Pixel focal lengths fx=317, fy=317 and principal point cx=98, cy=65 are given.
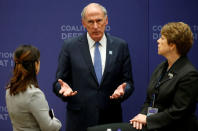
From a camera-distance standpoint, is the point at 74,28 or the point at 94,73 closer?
the point at 94,73

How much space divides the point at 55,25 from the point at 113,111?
1.67 metres

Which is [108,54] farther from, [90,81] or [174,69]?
[174,69]

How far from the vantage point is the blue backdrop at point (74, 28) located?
13.1 ft

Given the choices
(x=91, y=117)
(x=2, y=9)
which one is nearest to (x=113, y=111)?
(x=91, y=117)

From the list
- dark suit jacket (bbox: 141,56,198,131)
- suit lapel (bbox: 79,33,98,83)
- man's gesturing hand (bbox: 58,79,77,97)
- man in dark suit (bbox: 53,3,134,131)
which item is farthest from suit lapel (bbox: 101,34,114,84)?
dark suit jacket (bbox: 141,56,198,131)

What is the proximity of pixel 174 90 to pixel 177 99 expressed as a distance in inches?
3.0

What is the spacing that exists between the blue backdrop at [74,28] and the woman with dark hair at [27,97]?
6.10 feet

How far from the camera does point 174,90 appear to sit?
242 cm

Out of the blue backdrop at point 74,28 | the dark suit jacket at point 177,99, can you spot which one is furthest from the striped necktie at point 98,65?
the blue backdrop at point 74,28

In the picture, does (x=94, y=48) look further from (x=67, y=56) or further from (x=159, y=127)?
(x=159, y=127)

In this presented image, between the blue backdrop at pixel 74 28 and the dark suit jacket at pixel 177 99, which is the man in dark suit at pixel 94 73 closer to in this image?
the dark suit jacket at pixel 177 99

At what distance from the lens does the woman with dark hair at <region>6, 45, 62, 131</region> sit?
233 centimetres

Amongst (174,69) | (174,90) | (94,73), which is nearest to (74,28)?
(94,73)

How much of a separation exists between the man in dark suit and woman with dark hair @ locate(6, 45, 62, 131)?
2.15ft
